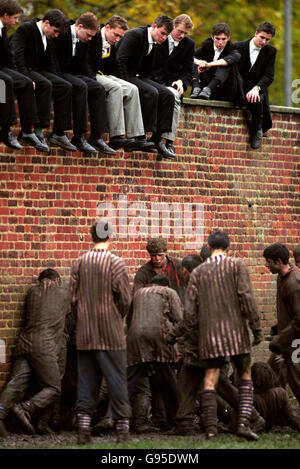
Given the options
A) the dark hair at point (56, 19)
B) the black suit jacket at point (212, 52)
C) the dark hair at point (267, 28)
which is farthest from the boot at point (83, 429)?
the dark hair at point (267, 28)

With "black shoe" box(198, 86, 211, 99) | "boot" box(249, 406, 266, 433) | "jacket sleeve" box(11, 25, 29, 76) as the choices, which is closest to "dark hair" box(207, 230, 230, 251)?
"boot" box(249, 406, 266, 433)

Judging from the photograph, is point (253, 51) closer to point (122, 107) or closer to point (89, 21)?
point (122, 107)

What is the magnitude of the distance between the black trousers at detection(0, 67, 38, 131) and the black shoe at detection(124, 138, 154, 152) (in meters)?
1.55

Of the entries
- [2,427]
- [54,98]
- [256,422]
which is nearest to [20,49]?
[54,98]

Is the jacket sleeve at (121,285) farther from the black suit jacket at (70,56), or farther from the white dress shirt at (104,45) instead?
the white dress shirt at (104,45)

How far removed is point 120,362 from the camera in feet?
38.6

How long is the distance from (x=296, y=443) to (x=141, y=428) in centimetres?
169

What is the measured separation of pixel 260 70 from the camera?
16109 mm

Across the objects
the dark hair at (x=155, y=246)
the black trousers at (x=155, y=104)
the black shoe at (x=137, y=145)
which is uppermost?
the black trousers at (x=155, y=104)

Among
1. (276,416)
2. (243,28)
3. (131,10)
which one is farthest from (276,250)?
(243,28)

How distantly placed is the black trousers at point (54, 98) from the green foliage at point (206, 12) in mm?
13767

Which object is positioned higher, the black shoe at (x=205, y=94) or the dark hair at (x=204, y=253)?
the black shoe at (x=205, y=94)

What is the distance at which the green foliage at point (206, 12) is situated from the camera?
1096 inches
